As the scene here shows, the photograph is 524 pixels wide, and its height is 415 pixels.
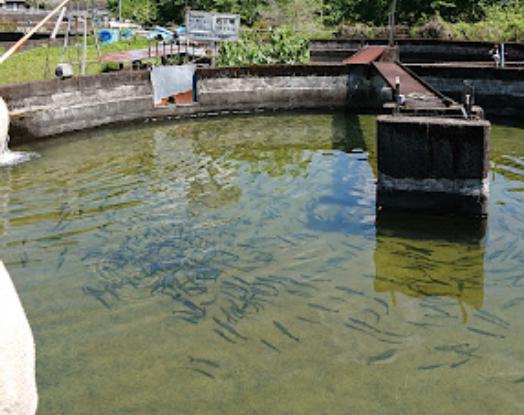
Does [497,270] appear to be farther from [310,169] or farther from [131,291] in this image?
[310,169]

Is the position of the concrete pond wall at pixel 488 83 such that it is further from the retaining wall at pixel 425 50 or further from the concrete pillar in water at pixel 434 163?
the concrete pillar in water at pixel 434 163

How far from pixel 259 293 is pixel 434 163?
3.87 m

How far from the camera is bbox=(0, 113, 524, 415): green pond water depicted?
5.56 metres

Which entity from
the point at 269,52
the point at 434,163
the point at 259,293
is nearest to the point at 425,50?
the point at 269,52

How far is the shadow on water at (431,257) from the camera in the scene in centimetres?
752

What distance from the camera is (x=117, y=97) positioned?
17.7 metres

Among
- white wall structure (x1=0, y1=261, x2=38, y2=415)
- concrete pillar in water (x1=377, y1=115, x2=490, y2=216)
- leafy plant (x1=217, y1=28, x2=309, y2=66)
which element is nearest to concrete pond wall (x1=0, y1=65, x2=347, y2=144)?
leafy plant (x1=217, y1=28, x2=309, y2=66)

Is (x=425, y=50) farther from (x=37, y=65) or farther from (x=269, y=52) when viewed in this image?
(x=37, y=65)

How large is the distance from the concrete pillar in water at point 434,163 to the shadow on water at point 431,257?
266 millimetres

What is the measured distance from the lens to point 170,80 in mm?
18719

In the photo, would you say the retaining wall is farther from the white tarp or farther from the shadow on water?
the shadow on water

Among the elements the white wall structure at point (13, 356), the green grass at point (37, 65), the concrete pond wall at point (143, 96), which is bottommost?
the white wall structure at point (13, 356)


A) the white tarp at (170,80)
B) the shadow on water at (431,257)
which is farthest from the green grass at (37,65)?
the shadow on water at (431,257)

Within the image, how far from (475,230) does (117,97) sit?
11653mm
